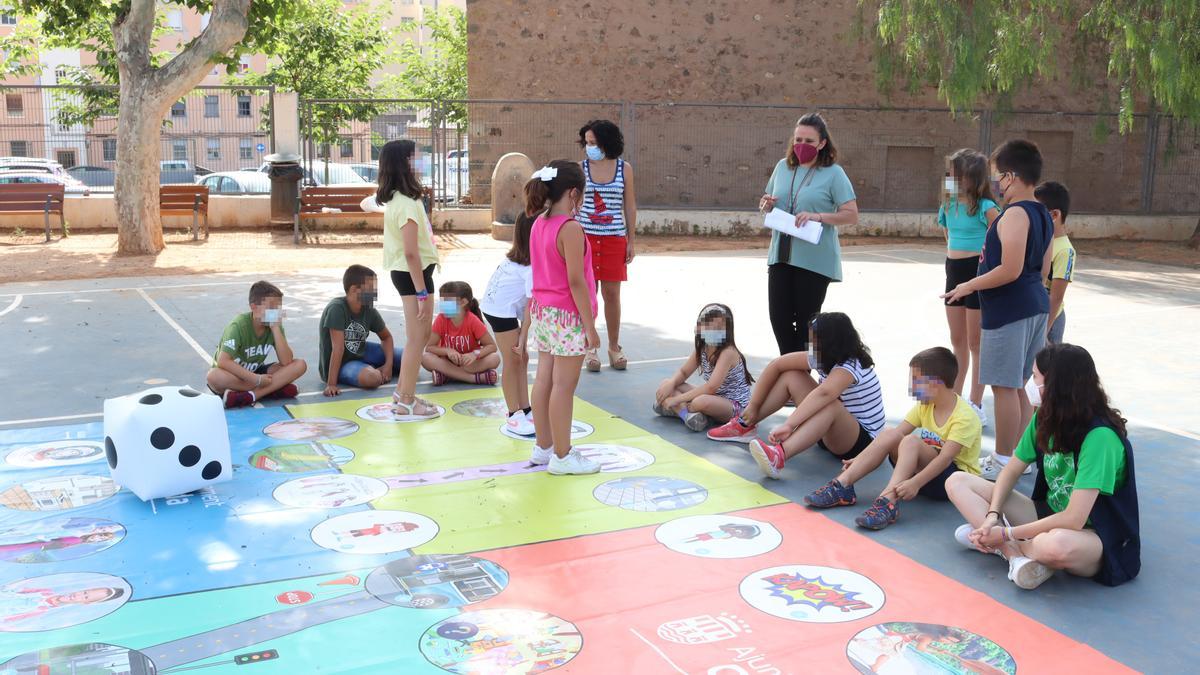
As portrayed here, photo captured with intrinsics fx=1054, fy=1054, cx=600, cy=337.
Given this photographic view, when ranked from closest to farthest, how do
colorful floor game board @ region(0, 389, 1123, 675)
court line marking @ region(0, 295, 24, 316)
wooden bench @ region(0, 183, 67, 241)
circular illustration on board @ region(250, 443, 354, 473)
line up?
1. colorful floor game board @ region(0, 389, 1123, 675)
2. circular illustration on board @ region(250, 443, 354, 473)
3. court line marking @ region(0, 295, 24, 316)
4. wooden bench @ region(0, 183, 67, 241)

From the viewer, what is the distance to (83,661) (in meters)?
3.52

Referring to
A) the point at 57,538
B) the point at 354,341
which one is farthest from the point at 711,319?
the point at 57,538

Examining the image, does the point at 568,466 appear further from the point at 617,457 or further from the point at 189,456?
the point at 189,456

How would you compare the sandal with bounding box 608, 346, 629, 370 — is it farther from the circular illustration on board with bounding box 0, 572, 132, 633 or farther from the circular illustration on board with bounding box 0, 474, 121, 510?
the circular illustration on board with bounding box 0, 572, 132, 633

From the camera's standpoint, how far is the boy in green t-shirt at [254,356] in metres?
6.65

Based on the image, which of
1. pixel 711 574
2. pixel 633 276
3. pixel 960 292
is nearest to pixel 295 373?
pixel 711 574

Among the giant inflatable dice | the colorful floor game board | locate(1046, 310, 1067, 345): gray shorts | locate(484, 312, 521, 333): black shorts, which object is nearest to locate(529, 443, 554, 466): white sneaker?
Answer: the colorful floor game board

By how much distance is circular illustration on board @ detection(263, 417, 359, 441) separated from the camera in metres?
6.16

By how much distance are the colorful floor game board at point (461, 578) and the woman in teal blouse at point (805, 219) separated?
1281 millimetres

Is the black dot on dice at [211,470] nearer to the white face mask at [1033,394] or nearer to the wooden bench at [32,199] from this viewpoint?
the white face mask at [1033,394]

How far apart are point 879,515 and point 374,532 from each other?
7.51ft

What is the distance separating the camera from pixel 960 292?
532 cm

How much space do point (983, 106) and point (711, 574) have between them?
1797 centimetres

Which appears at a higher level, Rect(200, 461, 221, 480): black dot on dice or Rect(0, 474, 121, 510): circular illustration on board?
Rect(200, 461, 221, 480): black dot on dice
